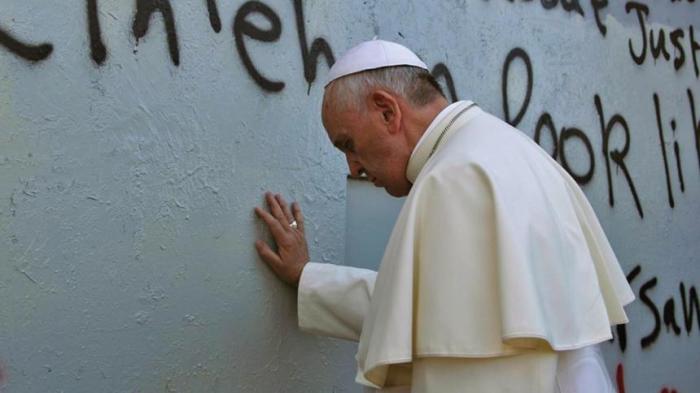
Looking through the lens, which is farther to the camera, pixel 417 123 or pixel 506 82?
pixel 506 82

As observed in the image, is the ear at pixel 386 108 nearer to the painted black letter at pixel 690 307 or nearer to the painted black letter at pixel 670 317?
the painted black letter at pixel 670 317

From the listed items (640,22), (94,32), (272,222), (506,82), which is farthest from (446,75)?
(640,22)

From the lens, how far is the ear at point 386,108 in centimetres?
257

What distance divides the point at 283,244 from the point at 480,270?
98 centimetres

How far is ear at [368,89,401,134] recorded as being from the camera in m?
2.57

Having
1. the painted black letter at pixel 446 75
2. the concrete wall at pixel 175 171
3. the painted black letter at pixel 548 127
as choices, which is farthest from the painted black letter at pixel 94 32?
the painted black letter at pixel 548 127

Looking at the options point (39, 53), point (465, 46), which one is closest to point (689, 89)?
point (465, 46)

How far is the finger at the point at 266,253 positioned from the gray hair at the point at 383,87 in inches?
23.4

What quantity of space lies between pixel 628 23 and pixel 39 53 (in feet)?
10.2

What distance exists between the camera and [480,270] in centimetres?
226

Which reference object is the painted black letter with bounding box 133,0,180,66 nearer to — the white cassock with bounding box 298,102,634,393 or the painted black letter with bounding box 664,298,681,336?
the white cassock with bounding box 298,102,634,393

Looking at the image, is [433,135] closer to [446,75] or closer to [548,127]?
[446,75]

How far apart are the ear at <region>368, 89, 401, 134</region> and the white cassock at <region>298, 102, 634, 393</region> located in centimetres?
16

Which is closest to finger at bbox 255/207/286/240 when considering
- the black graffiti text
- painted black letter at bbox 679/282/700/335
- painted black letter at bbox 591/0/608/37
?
painted black letter at bbox 591/0/608/37
